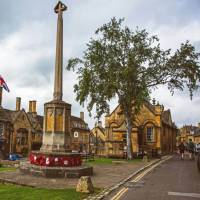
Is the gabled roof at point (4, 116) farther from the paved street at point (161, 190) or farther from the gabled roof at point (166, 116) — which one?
the paved street at point (161, 190)

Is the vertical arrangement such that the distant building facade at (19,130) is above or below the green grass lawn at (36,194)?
above

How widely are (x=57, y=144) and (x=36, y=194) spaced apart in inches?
251

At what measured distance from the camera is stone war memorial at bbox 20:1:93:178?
16.6 m

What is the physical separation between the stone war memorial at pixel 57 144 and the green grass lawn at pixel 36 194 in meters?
3.73

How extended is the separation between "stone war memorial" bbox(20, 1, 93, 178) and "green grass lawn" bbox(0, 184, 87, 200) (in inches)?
147

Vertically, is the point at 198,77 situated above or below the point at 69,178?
above

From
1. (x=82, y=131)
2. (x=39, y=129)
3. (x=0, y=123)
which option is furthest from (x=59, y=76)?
(x=82, y=131)

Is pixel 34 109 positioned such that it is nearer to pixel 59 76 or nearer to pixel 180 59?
pixel 180 59

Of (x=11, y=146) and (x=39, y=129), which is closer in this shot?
(x=11, y=146)

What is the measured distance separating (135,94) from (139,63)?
3.27 m

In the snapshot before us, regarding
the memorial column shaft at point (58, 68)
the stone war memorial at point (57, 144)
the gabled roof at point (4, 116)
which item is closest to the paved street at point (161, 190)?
the stone war memorial at point (57, 144)

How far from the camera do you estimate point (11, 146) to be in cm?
5519

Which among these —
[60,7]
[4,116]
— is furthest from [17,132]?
[60,7]

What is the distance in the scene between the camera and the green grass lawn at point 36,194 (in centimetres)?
1112
